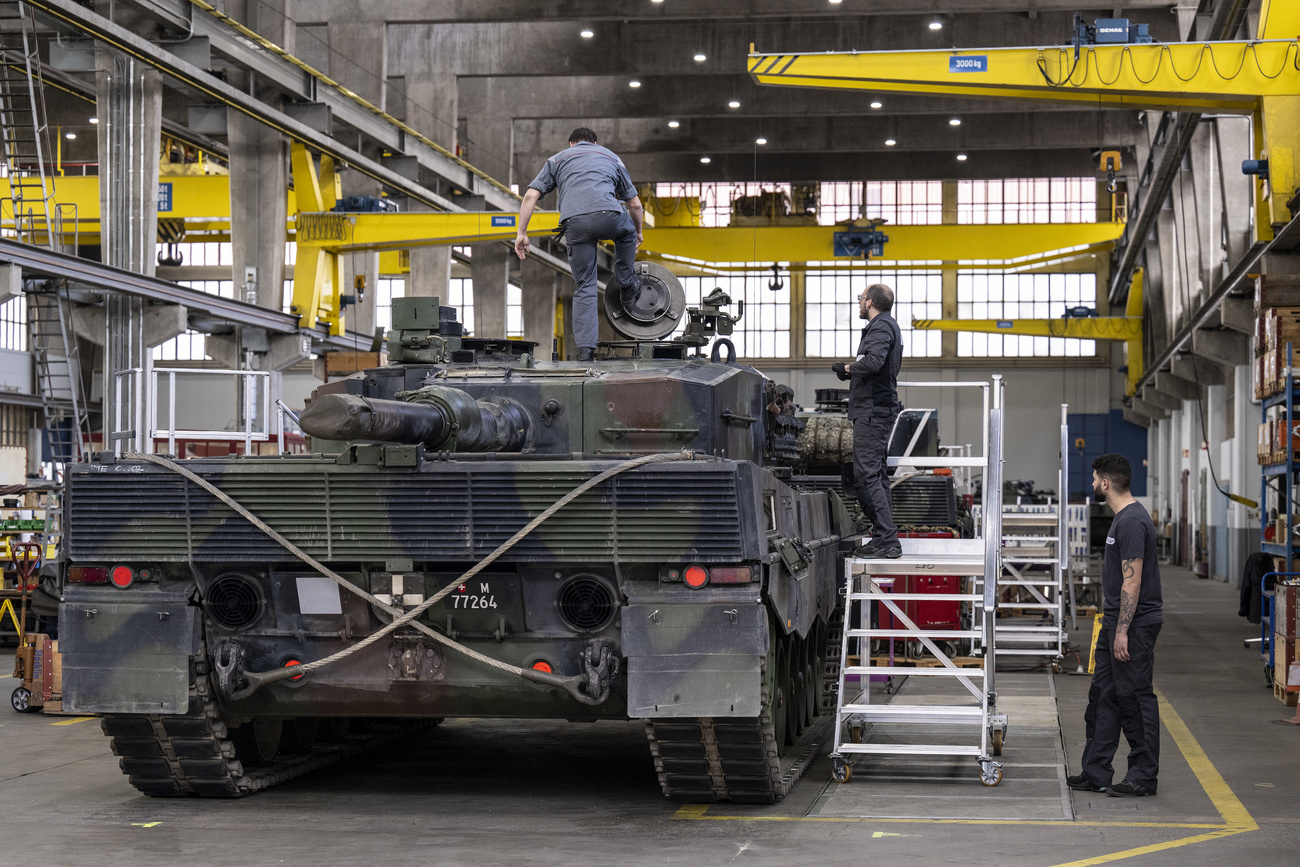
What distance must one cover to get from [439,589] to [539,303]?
3453 centimetres

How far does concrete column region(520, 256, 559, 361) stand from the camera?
1674 inches

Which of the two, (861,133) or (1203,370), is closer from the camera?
(1203,370)

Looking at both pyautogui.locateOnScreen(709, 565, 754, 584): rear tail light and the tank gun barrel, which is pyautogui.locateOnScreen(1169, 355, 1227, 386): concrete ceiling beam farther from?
pyautogui.locateOnScreen(709, 565, 754, 584): rear tail light

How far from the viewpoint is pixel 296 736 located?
10.4m

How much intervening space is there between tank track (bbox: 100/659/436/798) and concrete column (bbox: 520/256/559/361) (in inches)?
1310

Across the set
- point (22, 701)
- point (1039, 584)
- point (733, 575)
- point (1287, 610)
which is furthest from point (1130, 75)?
point (22, 701)

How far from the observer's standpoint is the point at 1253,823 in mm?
8555

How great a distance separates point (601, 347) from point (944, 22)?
2425 cm

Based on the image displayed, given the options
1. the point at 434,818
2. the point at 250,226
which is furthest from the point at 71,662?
the point at 250,226

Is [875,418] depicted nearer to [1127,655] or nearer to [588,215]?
[1127,655]

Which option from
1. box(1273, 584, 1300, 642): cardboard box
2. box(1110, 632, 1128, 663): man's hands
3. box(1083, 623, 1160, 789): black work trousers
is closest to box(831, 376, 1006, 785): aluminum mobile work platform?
box(1083, 623, 1160, 789): black work trousers

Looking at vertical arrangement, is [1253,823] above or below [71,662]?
below

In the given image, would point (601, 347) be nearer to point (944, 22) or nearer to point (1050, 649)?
point (1050, 649)

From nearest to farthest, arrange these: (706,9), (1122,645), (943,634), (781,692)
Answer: (1122,645), (943,634), (781,692), (706,9)
